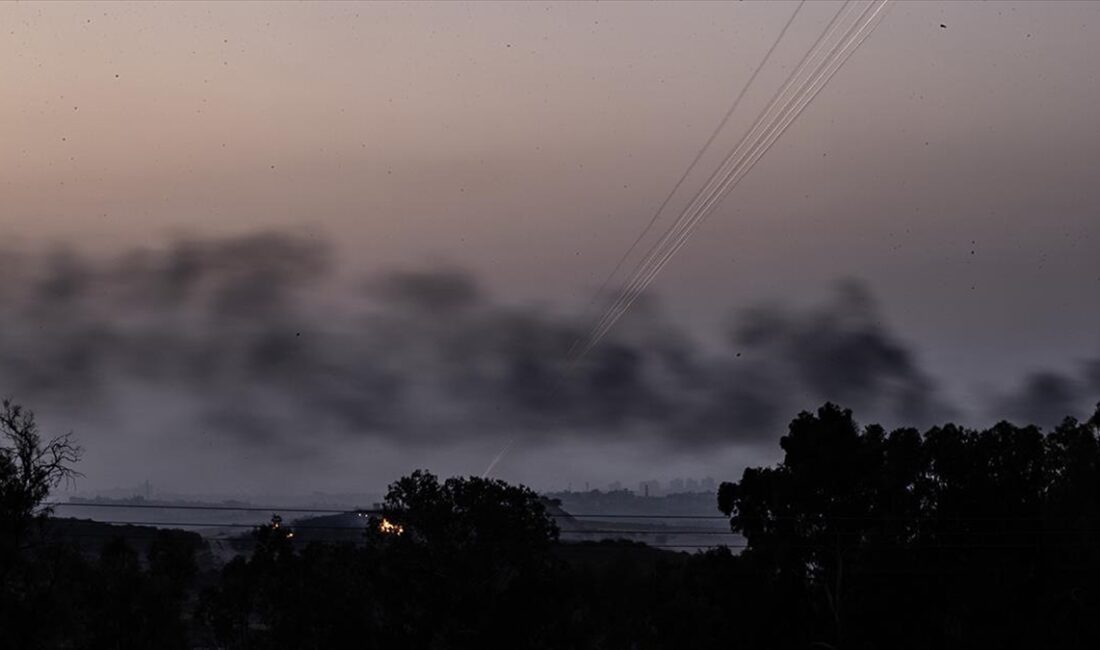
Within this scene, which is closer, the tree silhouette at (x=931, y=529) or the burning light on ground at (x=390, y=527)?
the tree silhouette at (x=931, y=529)

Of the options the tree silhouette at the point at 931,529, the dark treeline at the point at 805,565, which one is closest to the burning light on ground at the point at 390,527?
the dark treeline at the point at 805,565

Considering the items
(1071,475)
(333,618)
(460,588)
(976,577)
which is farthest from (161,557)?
(1071,475)

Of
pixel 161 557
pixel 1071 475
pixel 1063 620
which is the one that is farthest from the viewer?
pixel 161 557

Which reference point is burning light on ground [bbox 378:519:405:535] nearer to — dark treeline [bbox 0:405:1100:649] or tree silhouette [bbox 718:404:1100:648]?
dark treeline [bbox 0:405:1100:649]

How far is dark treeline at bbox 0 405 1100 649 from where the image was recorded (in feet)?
304

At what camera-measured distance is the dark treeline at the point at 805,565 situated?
92.6 meters

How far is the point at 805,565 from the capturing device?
94.4m

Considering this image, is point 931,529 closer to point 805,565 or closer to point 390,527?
point 805,565

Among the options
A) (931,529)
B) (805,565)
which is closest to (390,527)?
(805,565)

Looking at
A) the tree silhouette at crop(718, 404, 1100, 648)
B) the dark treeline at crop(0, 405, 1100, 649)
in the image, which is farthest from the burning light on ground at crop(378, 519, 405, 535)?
the tree silhouette at crop(718, 404, 1100, 648)

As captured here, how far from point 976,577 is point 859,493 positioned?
9264 mm

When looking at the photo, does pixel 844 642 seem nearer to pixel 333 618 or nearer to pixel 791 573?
pixel 791 573

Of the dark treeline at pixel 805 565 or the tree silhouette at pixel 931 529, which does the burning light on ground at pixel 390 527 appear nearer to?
the dark treeline at pixel 805 565

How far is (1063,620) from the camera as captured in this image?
298 feet
